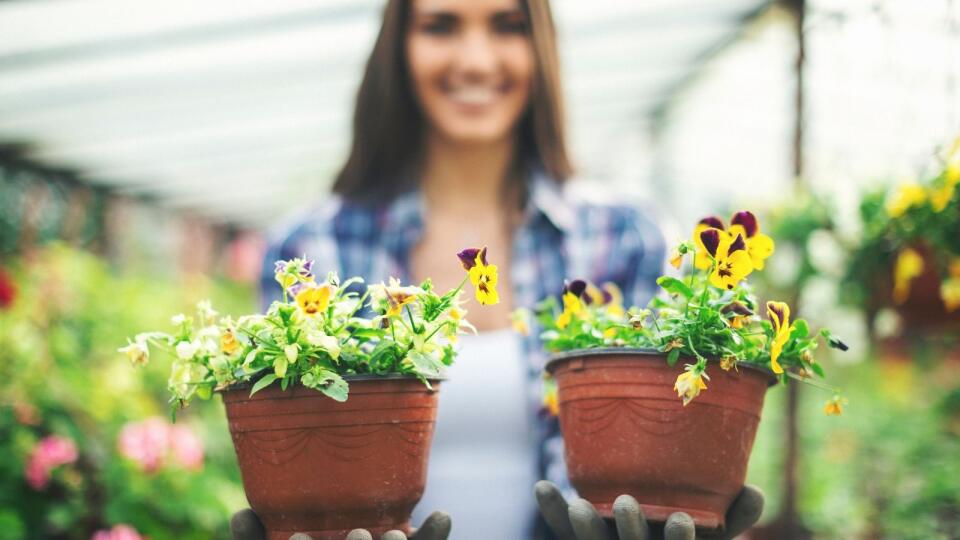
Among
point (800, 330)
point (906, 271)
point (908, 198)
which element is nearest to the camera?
point (800, 330)

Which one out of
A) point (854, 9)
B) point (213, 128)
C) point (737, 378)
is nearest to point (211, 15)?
point (213, 128)

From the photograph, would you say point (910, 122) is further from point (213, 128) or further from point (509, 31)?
point (213, 128)

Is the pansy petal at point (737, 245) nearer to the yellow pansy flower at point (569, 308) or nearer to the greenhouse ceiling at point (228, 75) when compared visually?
the yellow pansy flower at point (569, 308)

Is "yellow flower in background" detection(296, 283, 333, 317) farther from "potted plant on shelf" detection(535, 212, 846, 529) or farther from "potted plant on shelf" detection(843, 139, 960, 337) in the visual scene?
"potted plant on shelf" detection(843, 139, 960, 337)

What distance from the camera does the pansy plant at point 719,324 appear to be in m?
1.10

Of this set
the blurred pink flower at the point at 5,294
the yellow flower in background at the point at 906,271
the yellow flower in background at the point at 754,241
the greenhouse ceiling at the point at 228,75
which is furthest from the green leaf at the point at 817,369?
the blurred pink flower at the point at 5,294

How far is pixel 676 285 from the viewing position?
116cm

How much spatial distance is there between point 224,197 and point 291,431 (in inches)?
299

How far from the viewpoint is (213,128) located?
5.69 metres

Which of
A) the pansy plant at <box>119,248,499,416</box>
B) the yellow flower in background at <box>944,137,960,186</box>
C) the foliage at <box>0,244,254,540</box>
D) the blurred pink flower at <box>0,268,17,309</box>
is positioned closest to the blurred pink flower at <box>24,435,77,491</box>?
the foliage at <box>0,244,254,540</box>

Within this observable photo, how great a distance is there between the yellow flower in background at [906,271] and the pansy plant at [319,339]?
1.30 m

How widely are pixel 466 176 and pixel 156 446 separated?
6.33 feet

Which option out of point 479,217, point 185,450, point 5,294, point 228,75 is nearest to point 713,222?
point 479,217

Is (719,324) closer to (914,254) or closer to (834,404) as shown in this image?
(834,404)
